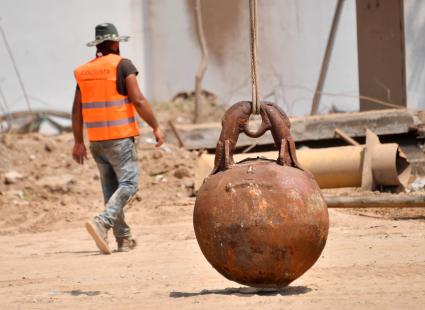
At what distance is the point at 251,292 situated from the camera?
5430mm

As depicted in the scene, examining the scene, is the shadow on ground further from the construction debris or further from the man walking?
the construction debris

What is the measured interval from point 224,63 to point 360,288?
34.2 ft

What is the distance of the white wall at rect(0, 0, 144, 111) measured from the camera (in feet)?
49.3

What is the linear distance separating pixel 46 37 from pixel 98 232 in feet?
25.0

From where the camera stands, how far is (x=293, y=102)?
15.0m

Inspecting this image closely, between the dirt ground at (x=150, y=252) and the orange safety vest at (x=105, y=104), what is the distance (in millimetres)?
1022

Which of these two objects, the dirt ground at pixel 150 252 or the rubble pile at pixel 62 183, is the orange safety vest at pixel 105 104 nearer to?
the dirt ground at pixel 150 252

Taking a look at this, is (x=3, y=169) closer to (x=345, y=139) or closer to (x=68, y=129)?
(x=68, y=129)

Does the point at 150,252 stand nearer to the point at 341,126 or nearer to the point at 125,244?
the point at 125,244

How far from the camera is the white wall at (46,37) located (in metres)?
15.0

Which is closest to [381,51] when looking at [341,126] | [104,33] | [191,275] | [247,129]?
[341,126]

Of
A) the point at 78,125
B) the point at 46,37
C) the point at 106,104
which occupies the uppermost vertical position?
the point at 46,37

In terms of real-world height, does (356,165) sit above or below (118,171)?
below

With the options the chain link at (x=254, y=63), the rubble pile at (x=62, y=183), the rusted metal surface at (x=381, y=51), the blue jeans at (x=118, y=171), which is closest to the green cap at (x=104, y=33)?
the blue jeans at (x=118, y=171)
